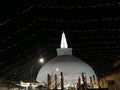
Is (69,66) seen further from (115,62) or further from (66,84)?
(115,62)

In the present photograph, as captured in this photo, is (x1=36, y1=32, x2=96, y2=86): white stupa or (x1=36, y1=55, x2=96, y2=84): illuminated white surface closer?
(x1=36, y1=32, x2=96, y2=86): white stupa

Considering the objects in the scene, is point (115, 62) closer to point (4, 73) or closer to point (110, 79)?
point (110, 79)

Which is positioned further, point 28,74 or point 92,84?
point 28,74

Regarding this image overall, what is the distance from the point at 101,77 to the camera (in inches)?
1560

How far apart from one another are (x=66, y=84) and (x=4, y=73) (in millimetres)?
15894

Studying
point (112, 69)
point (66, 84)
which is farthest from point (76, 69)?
point (112, 69)

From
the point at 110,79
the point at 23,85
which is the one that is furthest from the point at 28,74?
the point at 110,79

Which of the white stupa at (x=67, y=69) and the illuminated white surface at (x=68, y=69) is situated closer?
the white stupa at (x=67, y=69)

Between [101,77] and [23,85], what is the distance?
524 inches

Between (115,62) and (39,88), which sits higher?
(115,62)

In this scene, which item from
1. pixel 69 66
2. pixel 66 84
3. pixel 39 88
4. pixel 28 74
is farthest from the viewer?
pixel 28 74

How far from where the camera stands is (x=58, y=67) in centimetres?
1962

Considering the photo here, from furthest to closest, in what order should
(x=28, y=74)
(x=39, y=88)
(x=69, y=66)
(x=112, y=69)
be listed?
(x=28, y=74)
(x=112, y=69)
(x=39, y=88)
(x=69, y=66)

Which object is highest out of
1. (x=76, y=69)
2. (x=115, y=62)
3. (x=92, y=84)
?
(x=115, y=62)
